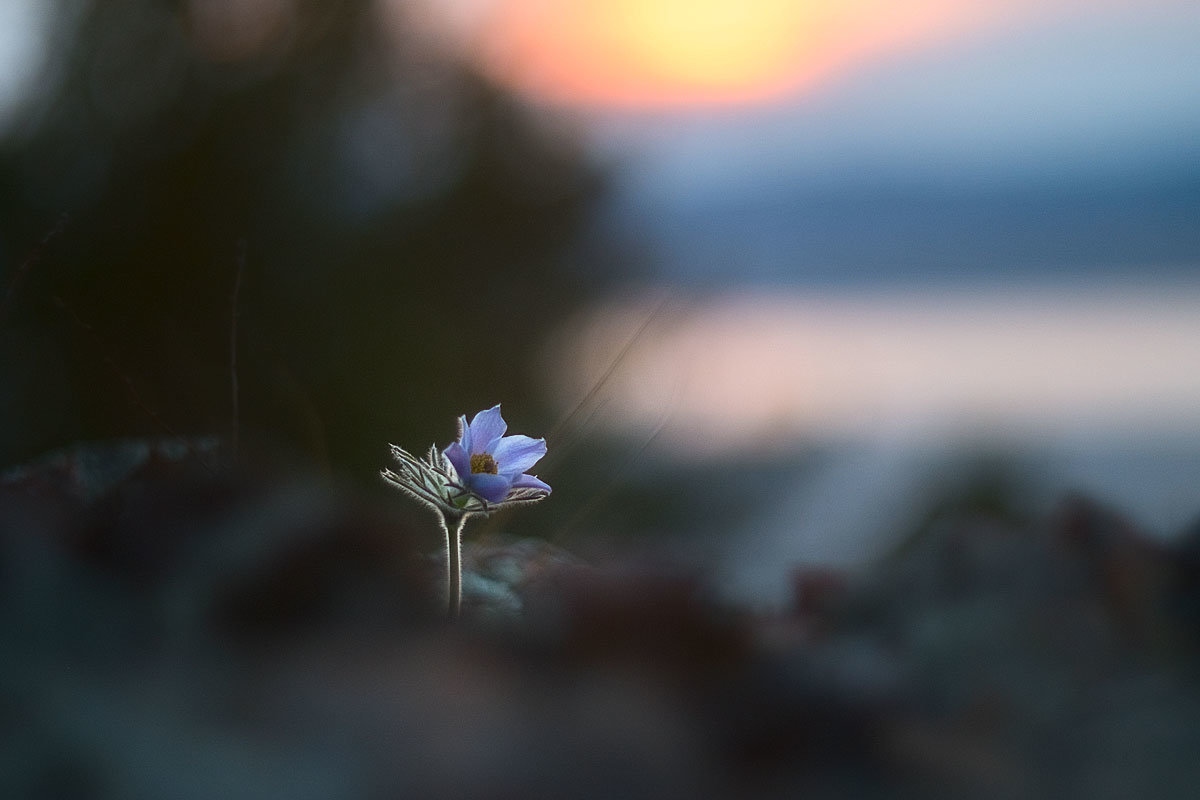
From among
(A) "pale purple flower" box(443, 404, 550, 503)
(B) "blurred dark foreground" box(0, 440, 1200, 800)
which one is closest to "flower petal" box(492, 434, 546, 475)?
(A) "pale purple flower" box(443, 404, 550, 503)

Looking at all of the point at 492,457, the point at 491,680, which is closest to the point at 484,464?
the point at 492,457

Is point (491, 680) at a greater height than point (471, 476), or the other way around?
point (471, 476)

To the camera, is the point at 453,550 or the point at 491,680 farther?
the point at 453,550

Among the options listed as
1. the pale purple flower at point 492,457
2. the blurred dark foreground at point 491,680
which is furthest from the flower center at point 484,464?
the blurred dark foreground at point 491,680

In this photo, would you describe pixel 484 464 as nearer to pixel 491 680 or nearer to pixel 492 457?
pixel 492 457

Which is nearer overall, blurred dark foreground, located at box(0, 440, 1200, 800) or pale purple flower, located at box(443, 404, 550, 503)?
blurred dark foreground, located at box(0, 440, 1200, 800)

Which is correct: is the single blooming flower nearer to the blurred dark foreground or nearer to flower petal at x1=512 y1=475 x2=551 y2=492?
flower petal at x1=512 y1=475 x2=551 y2=492
